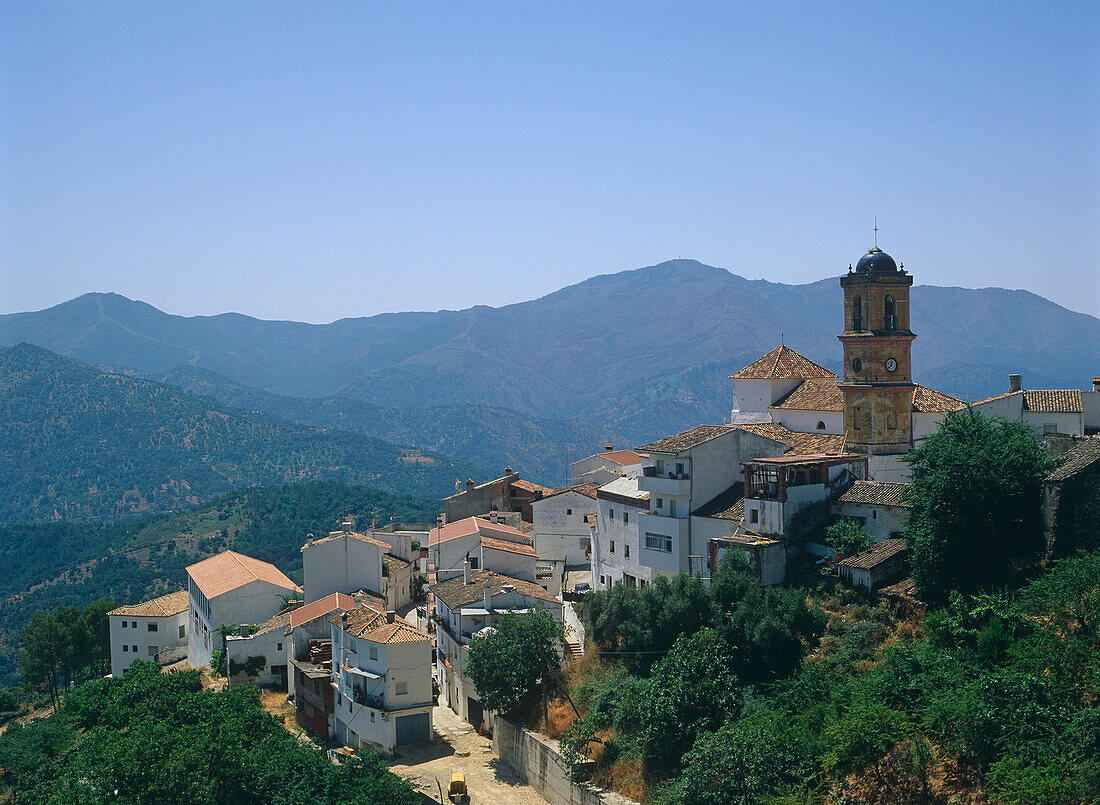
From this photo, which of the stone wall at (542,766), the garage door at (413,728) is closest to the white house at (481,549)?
the garage door at (413,728)

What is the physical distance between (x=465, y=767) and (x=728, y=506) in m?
13.8

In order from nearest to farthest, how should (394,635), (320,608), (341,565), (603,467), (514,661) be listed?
(514,661)
(394,635)
(320,608)
(341,565)
(603,467)

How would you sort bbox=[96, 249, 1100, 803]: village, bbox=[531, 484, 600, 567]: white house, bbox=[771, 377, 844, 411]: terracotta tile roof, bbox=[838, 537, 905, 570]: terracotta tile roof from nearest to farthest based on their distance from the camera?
1. bbox=[838, 537, 905, 570]: terracotta tile roof
2. bbox=[96, 249, 1100, 803]: village
3. bbox=[771, 377, 844, 411]: terracotta tile roof
4. bbox=[531, 484, 600, 567]: white house

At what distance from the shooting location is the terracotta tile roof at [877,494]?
34.5 metres

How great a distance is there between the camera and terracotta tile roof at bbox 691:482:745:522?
38.8 metres

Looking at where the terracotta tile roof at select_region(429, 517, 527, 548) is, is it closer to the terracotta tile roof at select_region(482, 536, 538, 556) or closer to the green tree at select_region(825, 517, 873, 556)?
the terracotta tile roof at select_region(482, 536, 538, 556)

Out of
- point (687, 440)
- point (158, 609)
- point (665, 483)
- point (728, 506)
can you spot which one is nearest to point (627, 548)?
point (665, 483)

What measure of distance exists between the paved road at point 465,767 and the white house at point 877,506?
573 inches

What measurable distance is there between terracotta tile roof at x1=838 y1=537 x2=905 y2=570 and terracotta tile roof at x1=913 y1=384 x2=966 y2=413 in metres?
11.4

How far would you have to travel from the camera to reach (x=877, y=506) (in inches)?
1389

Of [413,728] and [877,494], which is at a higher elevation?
[877,494]

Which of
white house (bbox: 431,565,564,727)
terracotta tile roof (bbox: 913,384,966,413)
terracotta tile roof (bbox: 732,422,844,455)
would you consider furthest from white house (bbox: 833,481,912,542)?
white house (bbox: 431,565,564,727)

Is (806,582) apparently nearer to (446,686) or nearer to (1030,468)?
(1030,468)

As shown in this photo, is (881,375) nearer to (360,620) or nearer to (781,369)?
(781,369)
